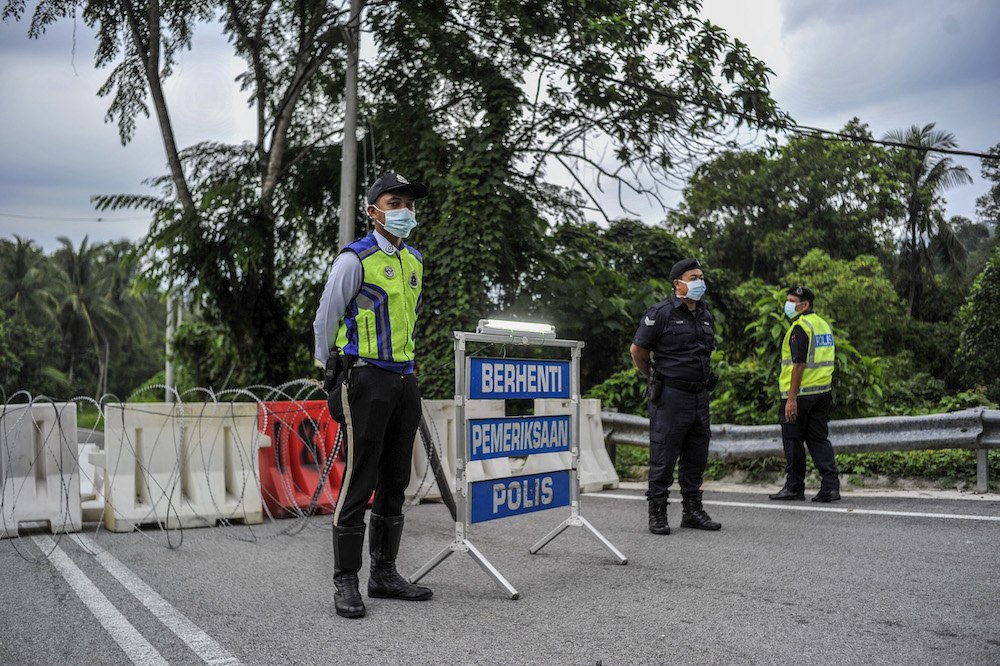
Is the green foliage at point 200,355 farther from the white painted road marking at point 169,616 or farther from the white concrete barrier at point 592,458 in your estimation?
the white painted road marking at point 169,616

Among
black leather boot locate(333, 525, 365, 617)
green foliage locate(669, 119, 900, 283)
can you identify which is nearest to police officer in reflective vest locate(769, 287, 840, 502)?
black leather boot locate(333, 525, 365, 617)

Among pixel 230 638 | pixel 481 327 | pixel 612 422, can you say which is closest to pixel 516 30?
pixel 612 422

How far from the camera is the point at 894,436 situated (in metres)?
8.03

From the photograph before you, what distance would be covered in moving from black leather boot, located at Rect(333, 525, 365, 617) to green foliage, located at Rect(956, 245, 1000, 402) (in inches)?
830

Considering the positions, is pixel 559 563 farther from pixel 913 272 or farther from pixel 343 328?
pixel 913 272

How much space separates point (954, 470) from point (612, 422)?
11.7 ft

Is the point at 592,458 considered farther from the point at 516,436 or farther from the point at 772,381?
the point at 516,436

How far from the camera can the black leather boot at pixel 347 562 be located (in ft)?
Result: 14.3

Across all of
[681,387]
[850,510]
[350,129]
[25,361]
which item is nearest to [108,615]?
[681,387]

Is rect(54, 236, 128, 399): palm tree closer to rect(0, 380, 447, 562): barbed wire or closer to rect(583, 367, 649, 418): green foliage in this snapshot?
rect(583, 367, 649, 418): green foliage

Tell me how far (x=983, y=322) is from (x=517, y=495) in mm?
20426

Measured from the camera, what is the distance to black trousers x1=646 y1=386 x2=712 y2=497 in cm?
667

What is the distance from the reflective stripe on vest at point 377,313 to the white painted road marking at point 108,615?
165 centimetres

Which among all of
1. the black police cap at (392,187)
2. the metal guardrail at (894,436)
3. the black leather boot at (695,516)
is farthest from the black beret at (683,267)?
the black police cap at (392,187)
